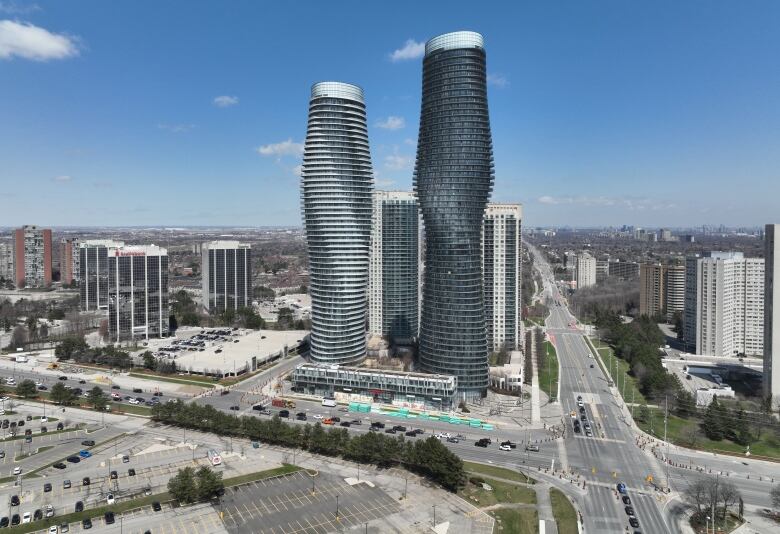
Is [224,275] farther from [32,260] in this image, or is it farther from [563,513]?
[563,513]

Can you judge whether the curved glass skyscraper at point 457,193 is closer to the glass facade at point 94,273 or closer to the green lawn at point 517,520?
the green lawn at point 517,520

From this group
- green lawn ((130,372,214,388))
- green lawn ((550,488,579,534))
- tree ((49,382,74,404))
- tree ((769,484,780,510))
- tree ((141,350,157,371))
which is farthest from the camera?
tree ((141,350,157,371))

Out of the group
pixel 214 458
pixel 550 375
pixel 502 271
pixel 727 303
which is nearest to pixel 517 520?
pixel 214 458

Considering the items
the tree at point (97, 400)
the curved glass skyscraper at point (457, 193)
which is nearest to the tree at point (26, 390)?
the tree at point (97, 400)

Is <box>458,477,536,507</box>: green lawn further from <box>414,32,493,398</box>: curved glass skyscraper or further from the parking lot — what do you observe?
<box>414,32,493,398</box>: curved glass skyscraper

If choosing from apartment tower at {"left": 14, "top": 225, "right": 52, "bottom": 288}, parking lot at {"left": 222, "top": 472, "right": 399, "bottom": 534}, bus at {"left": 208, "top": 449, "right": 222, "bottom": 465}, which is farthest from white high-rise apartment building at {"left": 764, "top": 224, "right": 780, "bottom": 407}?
apartment tower at {"left": 14, "top": 225, "right": 52, "bottom": 288}

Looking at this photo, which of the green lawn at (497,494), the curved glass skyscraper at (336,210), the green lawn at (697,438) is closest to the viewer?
the green lawn at (497,494)

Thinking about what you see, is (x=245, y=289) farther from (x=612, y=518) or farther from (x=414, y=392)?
(x=612, y=518)
